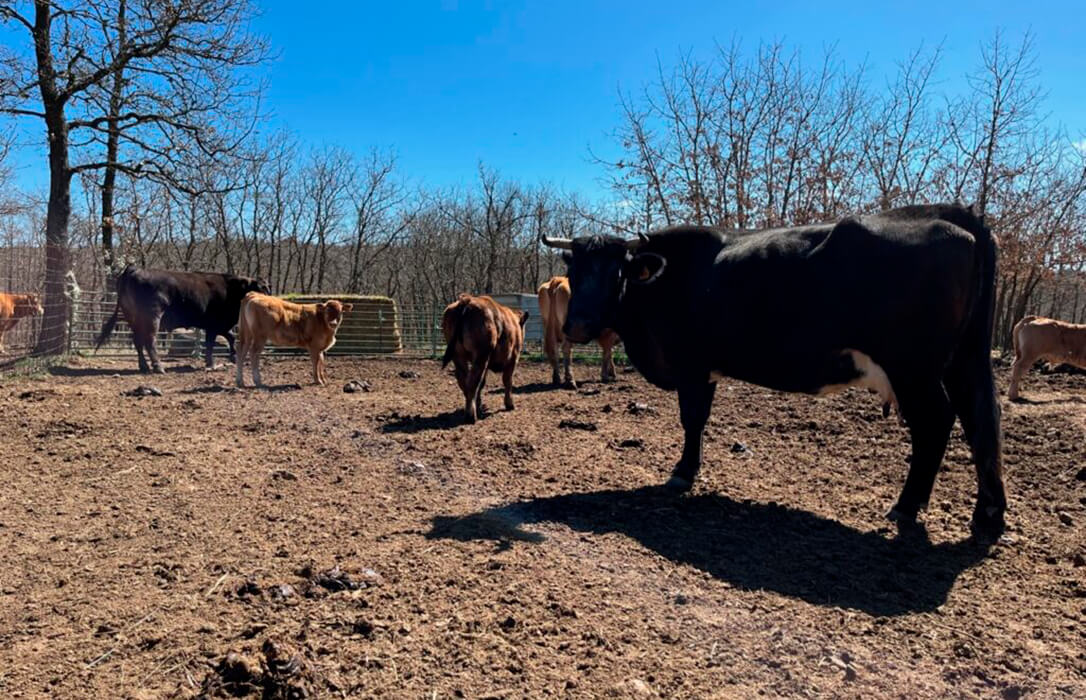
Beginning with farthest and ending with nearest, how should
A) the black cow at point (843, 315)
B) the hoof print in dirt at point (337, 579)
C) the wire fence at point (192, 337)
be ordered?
1. the wire fence at point (192, 337)
2. the black cow at point (843, 315)
3. the hoof print in dirt at point (337, 579)

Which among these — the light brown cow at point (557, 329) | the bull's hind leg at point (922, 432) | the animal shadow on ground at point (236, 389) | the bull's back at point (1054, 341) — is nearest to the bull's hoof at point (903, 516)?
the bull's hind leg at point (922, 432)

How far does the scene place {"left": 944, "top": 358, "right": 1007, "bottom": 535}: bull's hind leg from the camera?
13.9 feet

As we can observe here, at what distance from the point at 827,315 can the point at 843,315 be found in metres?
0.10

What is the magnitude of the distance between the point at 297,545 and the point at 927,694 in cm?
322

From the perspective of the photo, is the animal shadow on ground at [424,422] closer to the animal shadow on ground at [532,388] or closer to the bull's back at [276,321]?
the animal shadow on ground at [532,388]

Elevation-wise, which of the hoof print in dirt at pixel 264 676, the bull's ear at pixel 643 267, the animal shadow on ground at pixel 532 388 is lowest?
the hoof print in dirt at pixel 264 676

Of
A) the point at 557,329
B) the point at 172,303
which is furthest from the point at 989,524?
the point at 172,303

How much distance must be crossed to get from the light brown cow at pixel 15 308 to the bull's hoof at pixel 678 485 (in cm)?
1725

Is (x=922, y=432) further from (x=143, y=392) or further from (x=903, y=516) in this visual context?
(x=143, y=392)

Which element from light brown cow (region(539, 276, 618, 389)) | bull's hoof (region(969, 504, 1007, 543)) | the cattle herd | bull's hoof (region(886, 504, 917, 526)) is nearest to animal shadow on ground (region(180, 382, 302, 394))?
light brown cow (region(539, 276, 618, 389))

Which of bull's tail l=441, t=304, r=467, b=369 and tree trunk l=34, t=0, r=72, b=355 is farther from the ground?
tree trunk l=34, t=0, r=72, b=355

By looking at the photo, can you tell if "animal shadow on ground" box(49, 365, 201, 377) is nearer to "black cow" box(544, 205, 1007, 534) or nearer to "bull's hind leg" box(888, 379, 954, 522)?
"black cow" box(544, 205, 1007, 534)

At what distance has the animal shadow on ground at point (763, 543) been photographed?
3426 millimetres

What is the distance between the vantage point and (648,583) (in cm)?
341
